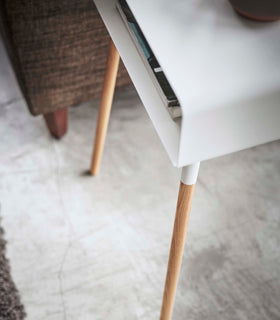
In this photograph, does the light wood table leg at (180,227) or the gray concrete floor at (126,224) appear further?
the gray concrete floor at (126,224)

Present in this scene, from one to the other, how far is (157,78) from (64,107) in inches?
20.6

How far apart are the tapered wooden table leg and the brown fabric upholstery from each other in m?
0.07

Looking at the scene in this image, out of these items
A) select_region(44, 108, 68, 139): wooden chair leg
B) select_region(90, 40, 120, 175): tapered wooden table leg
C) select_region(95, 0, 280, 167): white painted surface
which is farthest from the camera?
select_region(44, 108, 68, 139): wooden chair leg

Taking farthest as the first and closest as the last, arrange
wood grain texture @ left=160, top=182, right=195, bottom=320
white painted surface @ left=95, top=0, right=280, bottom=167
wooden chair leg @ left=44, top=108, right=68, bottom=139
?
wooden chair leg @ left=44, top=108, right=68, bottom=139 → wood grain texture @ left=160, top=182, right=195, bottom=320 → white painted surface @ left=95, top=0, right=280, bottom=167

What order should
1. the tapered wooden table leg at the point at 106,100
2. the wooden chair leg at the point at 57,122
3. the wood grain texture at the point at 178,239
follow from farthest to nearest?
the wooden chair leg at the point at 57,122, the tapered wooden table leg at the point at 106,100, the wood grain texture at the point at 178,239

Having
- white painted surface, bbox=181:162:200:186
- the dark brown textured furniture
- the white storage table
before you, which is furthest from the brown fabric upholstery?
white painted surface, bbox=181:162:200:186

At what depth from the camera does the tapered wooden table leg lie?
0.87 m

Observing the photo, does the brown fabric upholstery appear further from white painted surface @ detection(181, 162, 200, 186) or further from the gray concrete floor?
white painted surface @ detection(181, 162, 200, 186)

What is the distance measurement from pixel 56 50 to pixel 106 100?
17cm

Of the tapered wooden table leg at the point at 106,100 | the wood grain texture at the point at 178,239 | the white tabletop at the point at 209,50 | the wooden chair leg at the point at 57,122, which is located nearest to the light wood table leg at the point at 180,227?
the wood grain texture at the point at 178,239

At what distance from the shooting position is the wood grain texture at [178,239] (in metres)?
0.66

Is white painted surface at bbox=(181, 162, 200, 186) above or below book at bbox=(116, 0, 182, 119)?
below

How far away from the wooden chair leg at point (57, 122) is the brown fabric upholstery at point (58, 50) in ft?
0.15

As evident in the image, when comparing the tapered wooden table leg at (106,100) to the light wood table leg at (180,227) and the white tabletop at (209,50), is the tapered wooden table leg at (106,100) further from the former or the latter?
the light wood table leg at (180,227)
